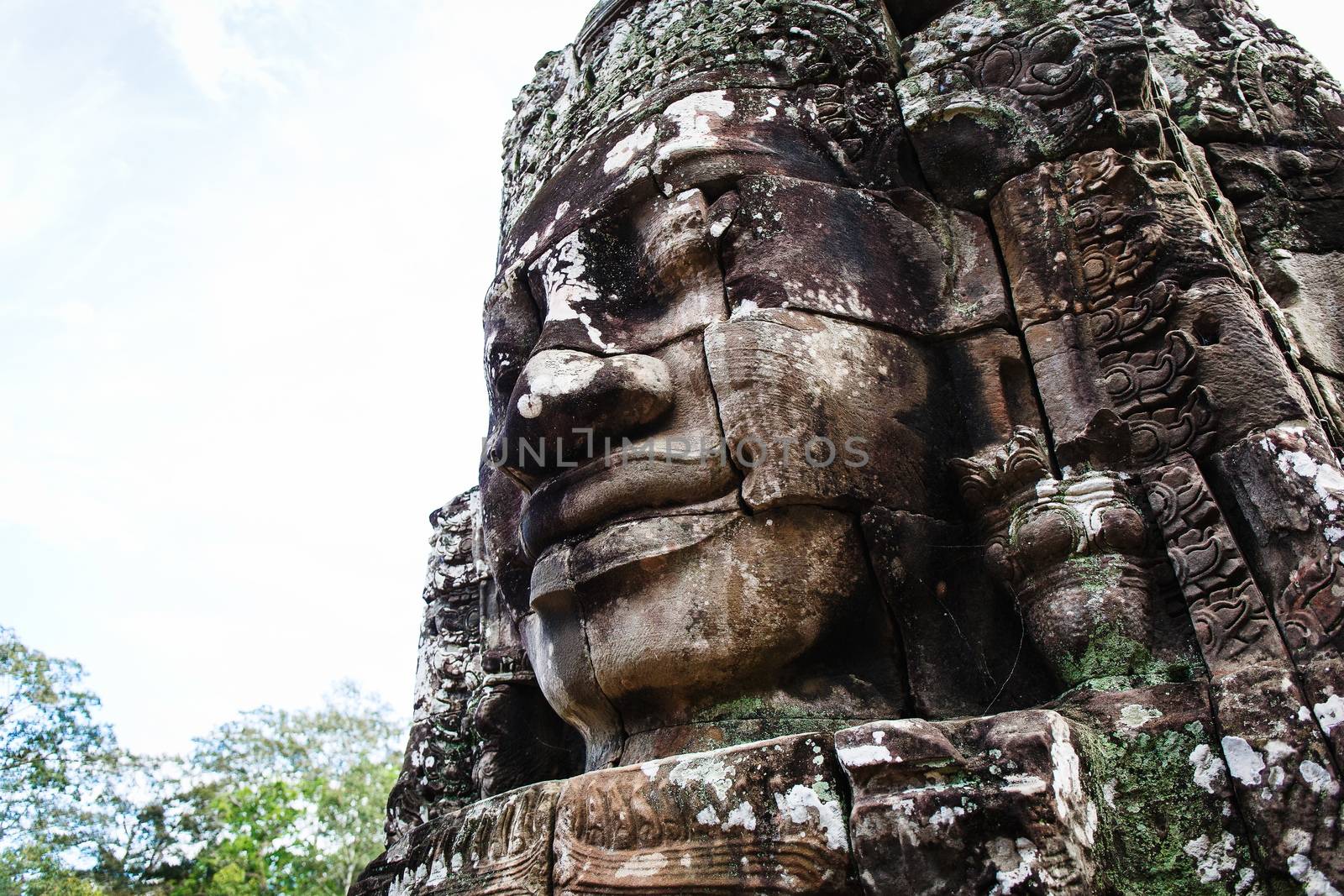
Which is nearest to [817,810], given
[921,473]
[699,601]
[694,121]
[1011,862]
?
[1011,862]

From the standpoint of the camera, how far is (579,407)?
2541 mm

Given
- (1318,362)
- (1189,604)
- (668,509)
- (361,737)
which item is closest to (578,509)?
(668,509)

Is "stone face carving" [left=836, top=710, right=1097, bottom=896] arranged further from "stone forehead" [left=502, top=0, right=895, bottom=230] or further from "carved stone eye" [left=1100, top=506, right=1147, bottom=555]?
"stone forehead" [left=502, top=0, right=895, bottom=230]

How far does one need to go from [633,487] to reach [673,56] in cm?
187

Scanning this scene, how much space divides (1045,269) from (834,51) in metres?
1.25

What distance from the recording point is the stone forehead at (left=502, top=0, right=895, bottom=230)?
3.28 metres

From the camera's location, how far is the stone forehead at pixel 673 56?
328 centimetres

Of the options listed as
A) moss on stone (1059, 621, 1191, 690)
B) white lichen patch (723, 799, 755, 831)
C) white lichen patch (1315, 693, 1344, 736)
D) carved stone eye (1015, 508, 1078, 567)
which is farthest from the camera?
carved stone eye (1015, 508, 1078, 567)

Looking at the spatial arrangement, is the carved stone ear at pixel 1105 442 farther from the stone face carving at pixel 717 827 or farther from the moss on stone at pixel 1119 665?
the stone face carving at pixel 717 827

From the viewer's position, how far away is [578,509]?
2.51 meters

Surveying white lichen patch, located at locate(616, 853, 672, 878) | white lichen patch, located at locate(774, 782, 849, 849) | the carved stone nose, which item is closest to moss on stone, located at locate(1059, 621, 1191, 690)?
white lichen patch, located at locate(774, 782, 849, 849)

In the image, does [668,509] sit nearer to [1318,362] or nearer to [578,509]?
[578,509]

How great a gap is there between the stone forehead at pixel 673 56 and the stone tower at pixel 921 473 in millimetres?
23

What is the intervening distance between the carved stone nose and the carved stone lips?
76mm
